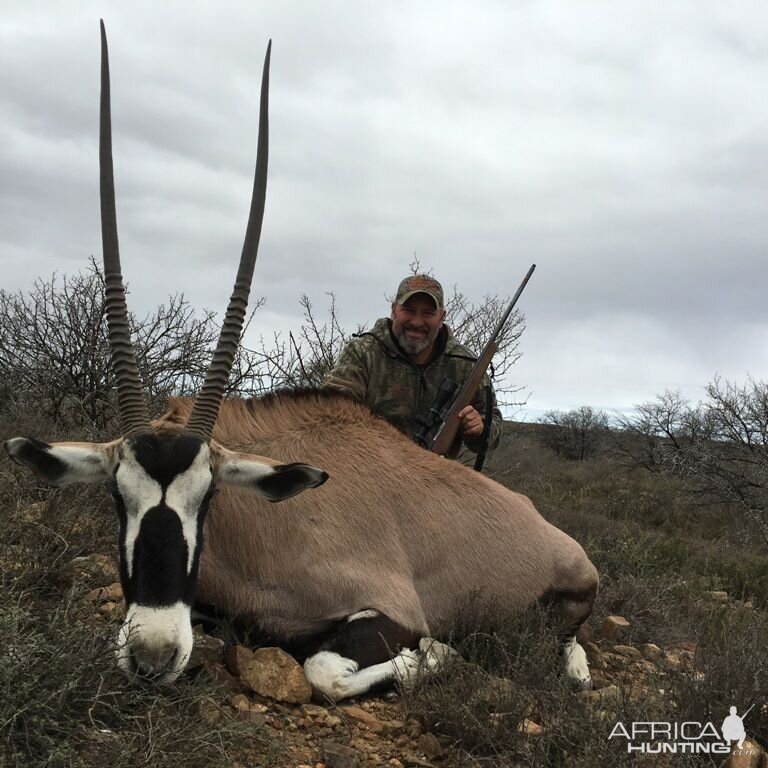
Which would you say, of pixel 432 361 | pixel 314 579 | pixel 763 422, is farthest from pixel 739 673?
pixel 763 422

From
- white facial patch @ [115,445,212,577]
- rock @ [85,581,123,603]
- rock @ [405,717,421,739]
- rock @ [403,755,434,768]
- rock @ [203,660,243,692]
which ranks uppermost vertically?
white facial patch @ [115,445,212,577]

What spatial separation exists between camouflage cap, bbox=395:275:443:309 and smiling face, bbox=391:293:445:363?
0.11 ft

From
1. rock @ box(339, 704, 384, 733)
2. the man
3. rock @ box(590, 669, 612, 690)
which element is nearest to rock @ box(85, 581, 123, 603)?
rock @ box(339, 704, 384, 733)

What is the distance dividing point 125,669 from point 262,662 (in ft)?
2.30

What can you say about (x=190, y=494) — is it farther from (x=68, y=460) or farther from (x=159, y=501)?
(x=68, y=460)

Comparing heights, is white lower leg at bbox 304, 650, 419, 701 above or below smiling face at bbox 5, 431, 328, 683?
below

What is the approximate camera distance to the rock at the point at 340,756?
2.62 metres

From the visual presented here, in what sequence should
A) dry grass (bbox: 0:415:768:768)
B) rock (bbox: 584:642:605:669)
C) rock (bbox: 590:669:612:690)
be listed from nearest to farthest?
dry grass (bbox: 0:415:768:768) → rock (bbox: 590:669:612:690) → rock (bbox: 584:642:605:669)

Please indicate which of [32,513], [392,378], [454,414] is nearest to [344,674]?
[32,513]

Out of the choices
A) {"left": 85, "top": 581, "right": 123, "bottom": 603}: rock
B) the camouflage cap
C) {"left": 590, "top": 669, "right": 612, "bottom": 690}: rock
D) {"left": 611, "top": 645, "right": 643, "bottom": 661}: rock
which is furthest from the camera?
the camouflage cap

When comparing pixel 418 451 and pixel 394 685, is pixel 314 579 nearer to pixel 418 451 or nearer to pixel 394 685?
pixel 394 685

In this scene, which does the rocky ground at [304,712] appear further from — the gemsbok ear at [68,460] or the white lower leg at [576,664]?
the gemsbok ear at [68,460]

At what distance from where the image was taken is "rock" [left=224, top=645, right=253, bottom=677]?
124 inches

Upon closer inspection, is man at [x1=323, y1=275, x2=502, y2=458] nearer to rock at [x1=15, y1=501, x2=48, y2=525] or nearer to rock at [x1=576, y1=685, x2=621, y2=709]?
rock at [x1=15, y1=501, x2=48, y2=525]
